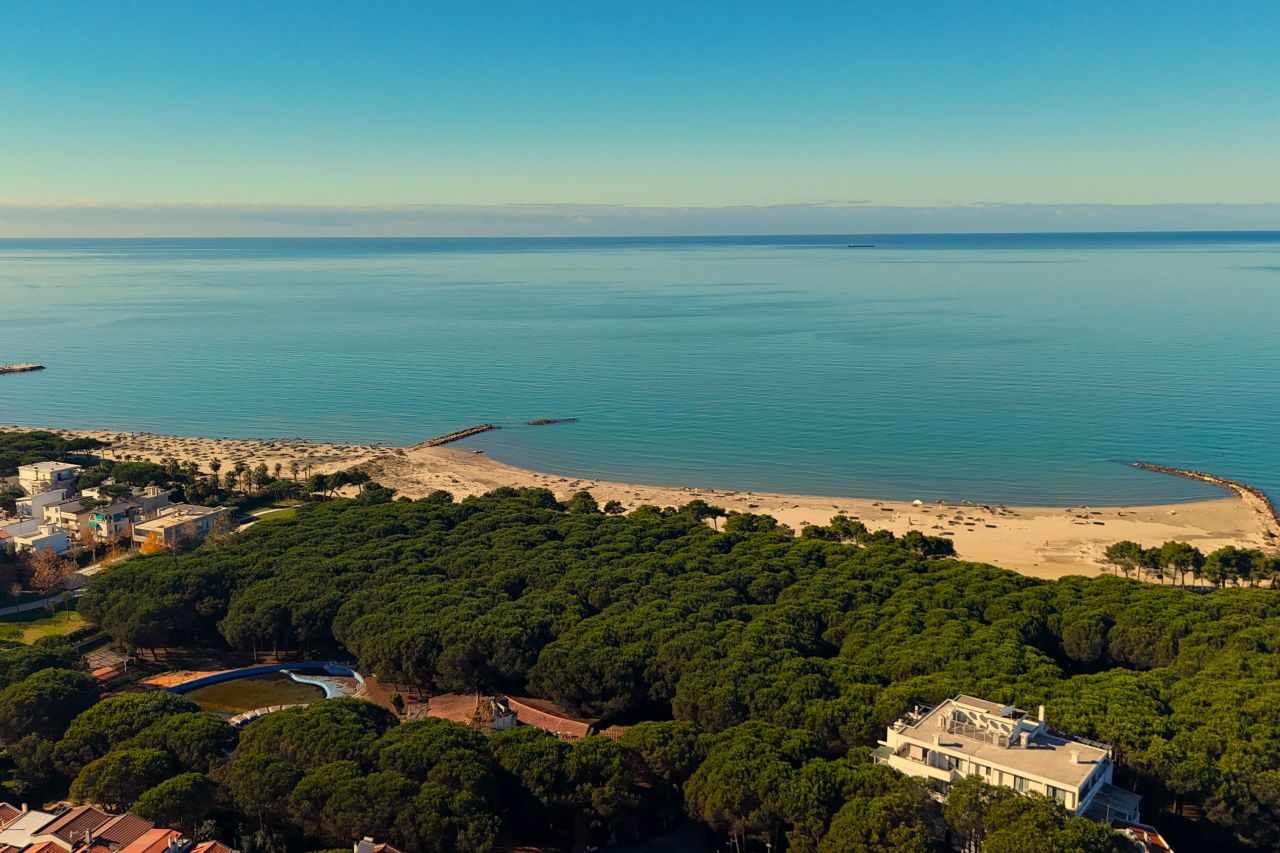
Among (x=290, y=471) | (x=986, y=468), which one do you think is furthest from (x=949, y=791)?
(x=290, y=471)

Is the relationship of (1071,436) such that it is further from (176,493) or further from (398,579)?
(176,493)

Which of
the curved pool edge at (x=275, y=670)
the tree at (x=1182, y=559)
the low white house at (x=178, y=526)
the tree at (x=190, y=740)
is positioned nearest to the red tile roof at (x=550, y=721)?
the curved pool edge at (x=275, y=670)

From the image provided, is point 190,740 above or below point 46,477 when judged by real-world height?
above

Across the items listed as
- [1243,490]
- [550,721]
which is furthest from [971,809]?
[1243,490]

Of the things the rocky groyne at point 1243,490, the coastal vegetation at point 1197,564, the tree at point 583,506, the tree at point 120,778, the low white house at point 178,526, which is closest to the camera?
the tree at point 120,778

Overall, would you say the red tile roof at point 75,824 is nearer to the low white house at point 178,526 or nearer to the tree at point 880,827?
the tree at point 880,827

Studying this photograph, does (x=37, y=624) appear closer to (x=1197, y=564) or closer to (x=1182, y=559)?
(x=1182, y=559)

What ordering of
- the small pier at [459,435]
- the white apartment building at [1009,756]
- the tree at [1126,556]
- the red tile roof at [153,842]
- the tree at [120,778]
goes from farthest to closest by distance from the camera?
the small pier at [459,435]
the tree at [1126,556]
the tree at [120,778]
the white apartment building at [1009,756]
the red tile roof at [153,842]
